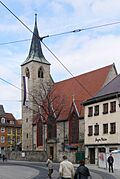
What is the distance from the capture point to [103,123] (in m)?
49.4

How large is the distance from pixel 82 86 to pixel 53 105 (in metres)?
7.97

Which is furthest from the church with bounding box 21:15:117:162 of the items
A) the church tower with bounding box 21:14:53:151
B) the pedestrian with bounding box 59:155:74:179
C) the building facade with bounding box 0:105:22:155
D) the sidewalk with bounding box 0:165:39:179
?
the pedestrian with bounding box 59:155:74:179

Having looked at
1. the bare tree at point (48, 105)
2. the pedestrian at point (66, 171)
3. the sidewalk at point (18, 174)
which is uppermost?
the bare tree at point (48, 105)

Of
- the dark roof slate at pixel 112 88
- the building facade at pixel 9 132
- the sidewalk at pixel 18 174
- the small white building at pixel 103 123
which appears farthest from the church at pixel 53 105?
the building facade at pixel 9 132

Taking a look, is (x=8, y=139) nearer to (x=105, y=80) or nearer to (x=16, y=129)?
(x=16, y=129)

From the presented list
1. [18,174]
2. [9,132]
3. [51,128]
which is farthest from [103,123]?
[9,132]

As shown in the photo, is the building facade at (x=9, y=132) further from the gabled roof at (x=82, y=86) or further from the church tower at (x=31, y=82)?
the gabled roof at (x=82, y=86)

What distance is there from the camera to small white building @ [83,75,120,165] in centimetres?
4711

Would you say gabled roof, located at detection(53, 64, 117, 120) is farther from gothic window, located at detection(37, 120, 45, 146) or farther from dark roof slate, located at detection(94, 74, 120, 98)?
dark roof slate, located at detection(94, 74, 120, 98)

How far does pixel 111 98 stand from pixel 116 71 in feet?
54.9

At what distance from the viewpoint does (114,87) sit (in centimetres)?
5078

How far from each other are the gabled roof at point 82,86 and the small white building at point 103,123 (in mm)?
11080

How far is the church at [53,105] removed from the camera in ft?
212

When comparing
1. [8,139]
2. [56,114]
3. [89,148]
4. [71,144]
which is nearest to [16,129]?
[8,139]
